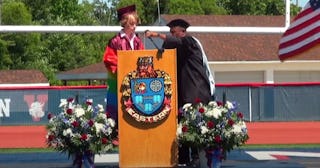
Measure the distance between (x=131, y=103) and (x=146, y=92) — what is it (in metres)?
0.19

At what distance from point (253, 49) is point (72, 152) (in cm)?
2865

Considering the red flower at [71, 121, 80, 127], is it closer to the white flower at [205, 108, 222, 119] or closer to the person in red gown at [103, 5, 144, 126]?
the person in red gown at [103, 5, 144, 126]

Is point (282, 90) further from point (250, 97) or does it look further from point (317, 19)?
point (317, 19)

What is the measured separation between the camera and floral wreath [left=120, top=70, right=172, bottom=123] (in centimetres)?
759

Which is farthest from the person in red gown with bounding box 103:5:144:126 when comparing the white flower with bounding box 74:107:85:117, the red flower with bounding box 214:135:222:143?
the red flower with bounding box 214:135:222:143

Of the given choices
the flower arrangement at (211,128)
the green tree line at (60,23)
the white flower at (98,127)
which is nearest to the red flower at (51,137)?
the white flower at (98,127)

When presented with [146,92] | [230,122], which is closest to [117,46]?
[146,92]

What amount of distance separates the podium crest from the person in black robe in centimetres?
42

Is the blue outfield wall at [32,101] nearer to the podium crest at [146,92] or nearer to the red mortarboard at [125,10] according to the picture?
the red mortarboard at [125,10]

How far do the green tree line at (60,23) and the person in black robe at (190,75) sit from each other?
30.0 m

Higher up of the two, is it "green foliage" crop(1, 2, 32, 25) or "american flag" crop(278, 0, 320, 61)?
"green foliage" crop(1, 2, 32, 25)

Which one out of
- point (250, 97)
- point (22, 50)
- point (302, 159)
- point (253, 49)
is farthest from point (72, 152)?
point (22, 50)

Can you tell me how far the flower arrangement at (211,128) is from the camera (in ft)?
24.5

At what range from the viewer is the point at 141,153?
7703 millimetres
